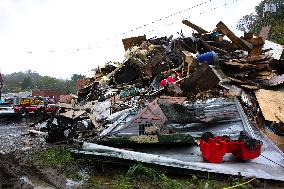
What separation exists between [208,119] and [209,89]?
1.72 m

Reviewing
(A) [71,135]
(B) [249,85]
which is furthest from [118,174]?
(B) [249,85]

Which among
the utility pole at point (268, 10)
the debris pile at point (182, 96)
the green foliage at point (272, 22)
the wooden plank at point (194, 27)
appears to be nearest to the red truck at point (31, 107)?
the debris pile at point (182, 96)

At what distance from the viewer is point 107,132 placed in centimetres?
766

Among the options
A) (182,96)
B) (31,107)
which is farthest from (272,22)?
(182,96)

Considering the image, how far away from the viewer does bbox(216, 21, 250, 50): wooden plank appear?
11.7m

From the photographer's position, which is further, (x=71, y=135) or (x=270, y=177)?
(x=71, y=135)

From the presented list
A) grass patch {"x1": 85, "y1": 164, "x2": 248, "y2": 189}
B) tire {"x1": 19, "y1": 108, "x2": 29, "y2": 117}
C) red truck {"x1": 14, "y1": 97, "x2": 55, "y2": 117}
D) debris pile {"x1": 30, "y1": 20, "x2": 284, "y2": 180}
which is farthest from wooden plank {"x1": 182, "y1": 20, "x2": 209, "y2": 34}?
tire {"x1": 19, "y1": 108, "x2": 29, "y2": 117}

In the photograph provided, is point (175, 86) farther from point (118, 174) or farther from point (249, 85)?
point (118, 174)

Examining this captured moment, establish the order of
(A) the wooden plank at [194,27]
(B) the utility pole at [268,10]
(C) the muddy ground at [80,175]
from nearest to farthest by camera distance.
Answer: (C) the muddy ground at [80,175] → (A) the wooden plank at [194,27] → (B) the utility pole at [268,10]

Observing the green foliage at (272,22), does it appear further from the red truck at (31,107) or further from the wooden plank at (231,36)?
the red truck at (31,107)

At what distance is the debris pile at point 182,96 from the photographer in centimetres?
726

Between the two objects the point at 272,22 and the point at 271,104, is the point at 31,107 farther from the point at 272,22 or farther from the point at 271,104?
the point at 272,22

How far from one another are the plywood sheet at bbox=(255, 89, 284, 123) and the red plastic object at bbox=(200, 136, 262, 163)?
2.23 m

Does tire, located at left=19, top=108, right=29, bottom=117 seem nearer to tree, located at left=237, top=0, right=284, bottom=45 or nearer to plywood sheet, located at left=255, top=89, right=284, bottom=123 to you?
tree, located at left=237, top=0, right=284, bottom=45
